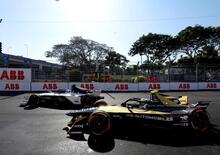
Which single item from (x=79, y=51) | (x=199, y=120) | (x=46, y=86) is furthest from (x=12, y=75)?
(x=79, y=51)

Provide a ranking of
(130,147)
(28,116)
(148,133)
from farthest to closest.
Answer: (28,116) → (148,133) → (130,147)

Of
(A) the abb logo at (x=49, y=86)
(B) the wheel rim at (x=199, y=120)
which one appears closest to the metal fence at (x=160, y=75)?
(A) the abb logo at (x=49, y=86)

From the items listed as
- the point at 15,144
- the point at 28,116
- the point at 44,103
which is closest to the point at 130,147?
the point at 15,144

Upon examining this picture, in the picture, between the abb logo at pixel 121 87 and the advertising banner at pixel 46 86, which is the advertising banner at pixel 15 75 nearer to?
the advertising banner at pixel 46 86

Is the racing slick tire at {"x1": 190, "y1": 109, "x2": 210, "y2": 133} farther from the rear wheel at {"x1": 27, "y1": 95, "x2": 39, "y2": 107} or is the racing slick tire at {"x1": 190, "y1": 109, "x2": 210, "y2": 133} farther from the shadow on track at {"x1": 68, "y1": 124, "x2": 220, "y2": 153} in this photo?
the rear wheel at {"x1": 27, "y1": 95, "x2": 39, "y2": 107}

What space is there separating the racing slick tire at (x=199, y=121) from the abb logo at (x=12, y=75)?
1723 centimetres

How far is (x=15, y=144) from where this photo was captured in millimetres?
5750

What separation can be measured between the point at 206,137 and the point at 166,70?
2004cm

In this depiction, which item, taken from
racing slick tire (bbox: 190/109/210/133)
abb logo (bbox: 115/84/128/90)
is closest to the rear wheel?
racing slick tire (bbox: 190/109/210/133)

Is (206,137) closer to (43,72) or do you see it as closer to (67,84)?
(67,84)

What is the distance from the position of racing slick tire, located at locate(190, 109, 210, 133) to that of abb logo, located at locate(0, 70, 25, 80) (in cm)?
1723

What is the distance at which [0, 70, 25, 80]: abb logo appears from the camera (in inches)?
824

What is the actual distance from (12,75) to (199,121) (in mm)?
17427

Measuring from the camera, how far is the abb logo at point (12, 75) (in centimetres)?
2094
